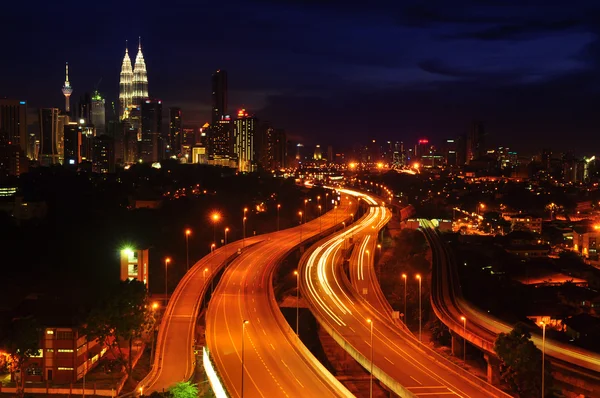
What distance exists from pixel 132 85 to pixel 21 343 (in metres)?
93.8

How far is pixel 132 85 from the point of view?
103188mm

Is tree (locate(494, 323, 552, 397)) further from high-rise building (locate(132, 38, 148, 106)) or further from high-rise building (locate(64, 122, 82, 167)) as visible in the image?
high-rise building (locate(132, 38, 148, 106))

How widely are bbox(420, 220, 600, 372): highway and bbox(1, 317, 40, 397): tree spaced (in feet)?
32.8

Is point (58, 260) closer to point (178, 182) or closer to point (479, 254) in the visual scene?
point (479, 254)

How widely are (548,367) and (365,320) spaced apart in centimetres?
538

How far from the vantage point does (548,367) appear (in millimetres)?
12836

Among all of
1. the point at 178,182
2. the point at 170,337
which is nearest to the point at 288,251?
the point at 170,337

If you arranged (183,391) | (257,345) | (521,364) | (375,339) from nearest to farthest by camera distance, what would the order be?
(183,391)
(521,364)
(257,345)
(375,339)

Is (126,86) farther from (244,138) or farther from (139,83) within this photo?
(244,138)

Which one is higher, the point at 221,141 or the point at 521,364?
the point at 221,141

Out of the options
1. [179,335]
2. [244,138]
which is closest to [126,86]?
[244,138]

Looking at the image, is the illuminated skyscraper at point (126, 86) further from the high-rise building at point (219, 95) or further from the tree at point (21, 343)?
the tree at point (21, 343)

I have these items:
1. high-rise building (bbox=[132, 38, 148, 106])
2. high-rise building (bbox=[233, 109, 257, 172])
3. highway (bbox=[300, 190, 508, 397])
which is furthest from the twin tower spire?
highway (bbox=[300, 190, 508, 397])

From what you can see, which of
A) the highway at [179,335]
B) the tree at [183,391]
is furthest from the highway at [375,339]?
the tree at [183,391]
